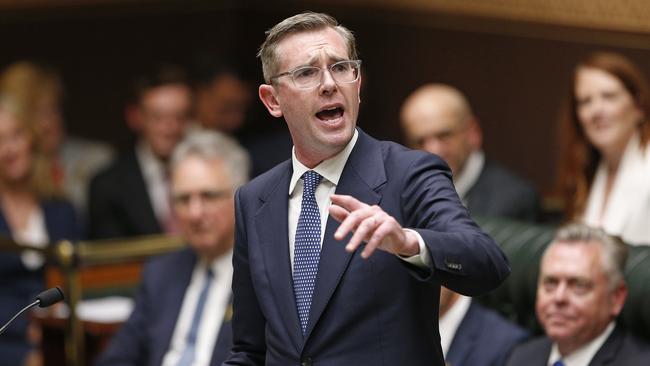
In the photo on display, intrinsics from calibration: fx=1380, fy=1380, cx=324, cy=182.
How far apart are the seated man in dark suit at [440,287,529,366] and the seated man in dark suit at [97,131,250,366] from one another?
890 mm

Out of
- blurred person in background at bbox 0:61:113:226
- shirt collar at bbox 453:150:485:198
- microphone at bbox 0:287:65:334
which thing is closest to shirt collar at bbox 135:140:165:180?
blurred person in background at bbox 0:61:113:226

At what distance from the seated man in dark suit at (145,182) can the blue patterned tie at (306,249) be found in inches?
169

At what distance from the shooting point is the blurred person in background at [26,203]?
21.6ft

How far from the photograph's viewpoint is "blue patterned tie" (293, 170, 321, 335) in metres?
2.96

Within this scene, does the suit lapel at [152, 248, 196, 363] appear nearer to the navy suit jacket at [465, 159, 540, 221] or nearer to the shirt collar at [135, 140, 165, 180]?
the navy suit jacket at [465, 159, 540, 221]

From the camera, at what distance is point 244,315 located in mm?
3102

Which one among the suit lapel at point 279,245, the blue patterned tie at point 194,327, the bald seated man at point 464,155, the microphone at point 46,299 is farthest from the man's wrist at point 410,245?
the bald seated man at point 464,155

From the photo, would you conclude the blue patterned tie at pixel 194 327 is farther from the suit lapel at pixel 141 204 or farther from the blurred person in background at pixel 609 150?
the suit lapel at pixel 141 204

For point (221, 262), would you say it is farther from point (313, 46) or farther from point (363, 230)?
point (363, 230)

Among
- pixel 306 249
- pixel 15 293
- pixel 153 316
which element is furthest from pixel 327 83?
pixel 15 293

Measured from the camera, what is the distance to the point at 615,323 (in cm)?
450

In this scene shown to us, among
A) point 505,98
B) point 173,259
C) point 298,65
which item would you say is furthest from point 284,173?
point 505,98

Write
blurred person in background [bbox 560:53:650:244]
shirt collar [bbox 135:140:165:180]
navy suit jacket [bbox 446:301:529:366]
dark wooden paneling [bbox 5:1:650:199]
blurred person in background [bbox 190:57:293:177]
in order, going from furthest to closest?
blurred person in background [bbox 190:57:293:177]
dark wooden paneling [bbox 5:1:650:199]
shirt collar [bbox 135:140:165:180]
blurred person in background [bbox 560:53:650:244]
navy suit jacket [bbox 446:301:529:366]

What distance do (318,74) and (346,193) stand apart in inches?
10.4
